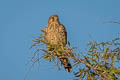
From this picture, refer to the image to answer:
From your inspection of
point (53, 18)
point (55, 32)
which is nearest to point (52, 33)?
point (55, 32)

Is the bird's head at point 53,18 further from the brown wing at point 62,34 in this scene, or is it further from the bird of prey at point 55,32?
the brown wing at point 62,34

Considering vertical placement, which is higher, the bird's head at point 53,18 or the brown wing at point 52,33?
the bird's head at point 53,18

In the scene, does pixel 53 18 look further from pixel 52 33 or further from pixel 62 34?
pixel 52 33

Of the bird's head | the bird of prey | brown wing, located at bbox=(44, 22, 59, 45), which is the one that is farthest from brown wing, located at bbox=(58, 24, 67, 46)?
the bird's head

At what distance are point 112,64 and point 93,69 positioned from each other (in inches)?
10.3

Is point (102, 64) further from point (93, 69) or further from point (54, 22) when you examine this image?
point (54, 22)

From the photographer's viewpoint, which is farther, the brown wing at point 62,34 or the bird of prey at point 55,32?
the brown wing at point 62,34

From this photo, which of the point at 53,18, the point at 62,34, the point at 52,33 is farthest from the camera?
the point at 53,18

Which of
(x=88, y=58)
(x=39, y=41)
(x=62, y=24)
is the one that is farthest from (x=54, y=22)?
(x=88, y=58)

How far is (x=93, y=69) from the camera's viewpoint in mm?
3496

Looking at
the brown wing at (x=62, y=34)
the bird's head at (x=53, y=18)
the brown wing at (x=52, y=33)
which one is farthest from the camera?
the bird's head at (x=53, y=18)

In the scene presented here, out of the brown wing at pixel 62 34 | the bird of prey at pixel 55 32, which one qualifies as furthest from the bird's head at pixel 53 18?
the brown wing at pixel 62 34

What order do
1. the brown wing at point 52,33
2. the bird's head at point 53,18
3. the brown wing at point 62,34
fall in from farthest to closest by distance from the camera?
1. the bird's head at point 53,18
2. the brown wing at point 62,34
3. the brown wing at point 52,33

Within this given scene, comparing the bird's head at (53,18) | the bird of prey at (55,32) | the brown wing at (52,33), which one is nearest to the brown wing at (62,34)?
the bird of prey at (55,32)
